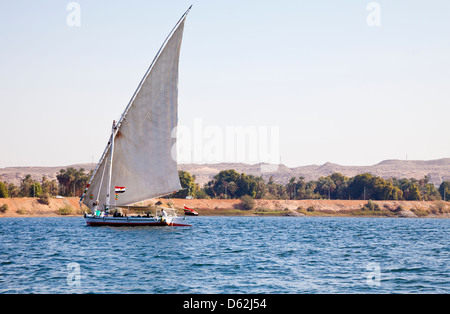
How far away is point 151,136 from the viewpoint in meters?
62.2

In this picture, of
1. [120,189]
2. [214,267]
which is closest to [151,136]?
[120,189]

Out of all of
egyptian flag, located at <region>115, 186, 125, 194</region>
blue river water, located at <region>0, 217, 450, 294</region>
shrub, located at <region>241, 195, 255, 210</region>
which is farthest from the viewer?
shrub, located at <region>241, 195, 255, 210</region>

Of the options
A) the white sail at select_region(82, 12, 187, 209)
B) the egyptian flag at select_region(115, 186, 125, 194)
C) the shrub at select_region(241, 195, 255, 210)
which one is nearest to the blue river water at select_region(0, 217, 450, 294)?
the white sail at select_region(82, 12, 187, 209)

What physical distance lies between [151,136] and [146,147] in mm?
→ 1482

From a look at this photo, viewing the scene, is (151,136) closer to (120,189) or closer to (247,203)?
(120,189)

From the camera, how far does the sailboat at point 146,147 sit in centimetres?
6144

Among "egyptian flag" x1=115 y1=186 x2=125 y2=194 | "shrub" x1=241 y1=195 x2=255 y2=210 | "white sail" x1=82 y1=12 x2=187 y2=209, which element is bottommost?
"shrub" x1=241 y1=195 x2=255 y2=210

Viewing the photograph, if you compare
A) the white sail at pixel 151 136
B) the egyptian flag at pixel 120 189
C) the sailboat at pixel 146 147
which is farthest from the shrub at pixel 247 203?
the egyptian flag at pixel 120 189

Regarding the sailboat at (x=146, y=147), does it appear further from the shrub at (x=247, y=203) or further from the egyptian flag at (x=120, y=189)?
the shrub at (x=247, y=203)

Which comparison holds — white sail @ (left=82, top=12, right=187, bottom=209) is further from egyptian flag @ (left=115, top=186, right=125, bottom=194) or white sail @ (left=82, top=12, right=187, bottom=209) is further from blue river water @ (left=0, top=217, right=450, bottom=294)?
blue river water @ (left=0, top=217, right=450, bottom=294)

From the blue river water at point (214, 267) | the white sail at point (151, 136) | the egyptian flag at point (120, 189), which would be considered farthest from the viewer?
the egyptian flag at point (120, 189)

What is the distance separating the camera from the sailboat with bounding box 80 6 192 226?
61.4 meters

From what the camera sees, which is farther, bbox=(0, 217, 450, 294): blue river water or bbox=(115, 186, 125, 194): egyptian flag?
bbox=(115, 186, 125, 194): egyptian flag
